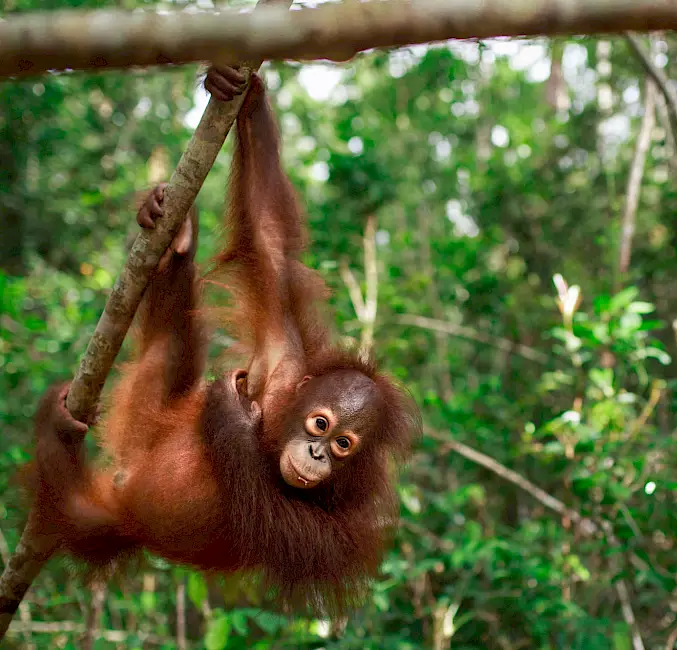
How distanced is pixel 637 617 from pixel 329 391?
289 centimetres

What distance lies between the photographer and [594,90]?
7.29 metres

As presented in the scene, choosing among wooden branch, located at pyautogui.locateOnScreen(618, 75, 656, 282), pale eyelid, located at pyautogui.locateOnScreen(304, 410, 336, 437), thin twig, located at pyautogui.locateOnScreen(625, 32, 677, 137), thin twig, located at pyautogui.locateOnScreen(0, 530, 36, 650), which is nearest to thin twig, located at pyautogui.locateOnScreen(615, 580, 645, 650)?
wooden branch, located at pyautogui.locateOnScreen(618, 75, 656, 282)

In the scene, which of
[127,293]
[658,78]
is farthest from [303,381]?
[658,78]

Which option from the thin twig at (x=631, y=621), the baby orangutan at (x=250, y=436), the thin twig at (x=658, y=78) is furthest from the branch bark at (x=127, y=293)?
the thin twig at (x=631, y=621)

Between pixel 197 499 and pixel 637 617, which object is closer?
pixel 197 499

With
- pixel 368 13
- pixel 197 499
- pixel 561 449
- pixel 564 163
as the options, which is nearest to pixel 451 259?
pixel 564 163

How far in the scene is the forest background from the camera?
392 centimetres

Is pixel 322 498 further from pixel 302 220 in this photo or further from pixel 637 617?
pixel 637 617

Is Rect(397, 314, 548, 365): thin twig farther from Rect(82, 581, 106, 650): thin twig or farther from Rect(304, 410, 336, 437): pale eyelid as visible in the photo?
Rect(82, 581, 106, 650): thin twig

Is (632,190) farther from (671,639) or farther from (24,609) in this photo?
(24,609)

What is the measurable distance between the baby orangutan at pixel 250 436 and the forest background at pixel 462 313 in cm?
28

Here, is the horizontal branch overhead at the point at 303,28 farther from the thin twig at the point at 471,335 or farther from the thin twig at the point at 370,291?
the thin twig at the point at 471,335

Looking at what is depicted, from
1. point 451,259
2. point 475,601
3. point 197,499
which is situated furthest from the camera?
point 451,259

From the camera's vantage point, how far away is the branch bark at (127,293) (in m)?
2.28
